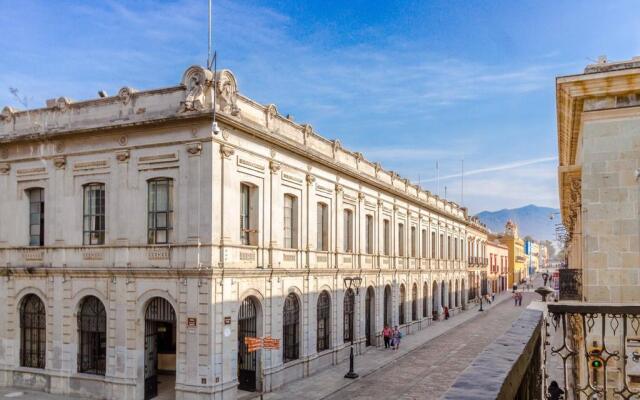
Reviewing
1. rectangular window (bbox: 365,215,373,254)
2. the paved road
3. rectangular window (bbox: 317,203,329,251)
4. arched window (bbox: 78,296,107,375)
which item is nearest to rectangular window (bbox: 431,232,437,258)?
the paved road

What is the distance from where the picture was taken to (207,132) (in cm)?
2017

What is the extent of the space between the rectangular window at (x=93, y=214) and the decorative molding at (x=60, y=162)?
1.32 m

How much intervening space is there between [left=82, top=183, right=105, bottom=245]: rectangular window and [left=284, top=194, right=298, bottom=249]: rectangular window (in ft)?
25.2

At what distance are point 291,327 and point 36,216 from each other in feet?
38.5

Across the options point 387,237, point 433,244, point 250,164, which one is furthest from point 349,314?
point 433,244

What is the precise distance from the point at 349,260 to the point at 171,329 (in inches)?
403

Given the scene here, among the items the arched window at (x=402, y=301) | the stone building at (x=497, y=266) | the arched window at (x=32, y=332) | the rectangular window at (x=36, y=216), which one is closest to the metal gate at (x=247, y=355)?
the arched window at (x=32, y=332)

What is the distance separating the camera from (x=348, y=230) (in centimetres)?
3222

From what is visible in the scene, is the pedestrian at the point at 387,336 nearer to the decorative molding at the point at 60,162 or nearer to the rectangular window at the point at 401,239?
the rectangular window at the point at 401,239

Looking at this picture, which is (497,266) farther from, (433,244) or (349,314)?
(349,314)

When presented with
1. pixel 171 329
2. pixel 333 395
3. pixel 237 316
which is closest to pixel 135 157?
pixel 237 316

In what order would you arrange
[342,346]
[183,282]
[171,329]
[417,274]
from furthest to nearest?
[417,274]
[342,346]
[171,329]
[183,282]

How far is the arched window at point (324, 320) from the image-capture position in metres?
27.8

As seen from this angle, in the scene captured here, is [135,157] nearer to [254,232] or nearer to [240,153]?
[240,153]
